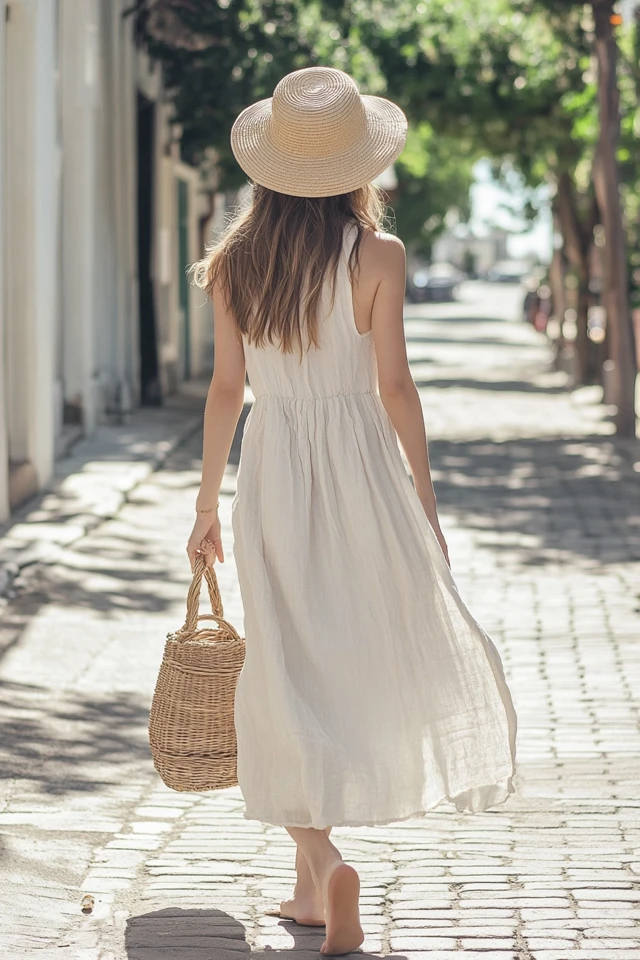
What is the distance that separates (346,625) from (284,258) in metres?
0.86

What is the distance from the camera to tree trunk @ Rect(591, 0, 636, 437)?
16016 mm

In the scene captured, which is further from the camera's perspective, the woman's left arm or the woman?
the woman's left arm

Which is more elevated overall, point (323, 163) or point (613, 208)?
point (323, 163)

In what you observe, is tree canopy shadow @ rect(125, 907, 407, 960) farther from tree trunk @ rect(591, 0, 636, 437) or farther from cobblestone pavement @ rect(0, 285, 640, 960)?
tree trunk @ rect(591, 0, 636, 437)

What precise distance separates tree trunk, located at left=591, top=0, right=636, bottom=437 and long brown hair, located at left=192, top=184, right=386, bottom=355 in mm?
12553

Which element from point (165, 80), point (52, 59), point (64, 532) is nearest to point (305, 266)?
point (64, 532)

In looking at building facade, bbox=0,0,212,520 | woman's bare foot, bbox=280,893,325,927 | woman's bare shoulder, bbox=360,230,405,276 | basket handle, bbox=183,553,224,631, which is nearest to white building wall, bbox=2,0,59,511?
building facade, bbox=0,0,212,520

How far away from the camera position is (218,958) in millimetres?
3727

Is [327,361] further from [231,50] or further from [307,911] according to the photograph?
[231,50]

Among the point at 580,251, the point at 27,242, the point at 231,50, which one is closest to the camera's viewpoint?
the point at 27,242

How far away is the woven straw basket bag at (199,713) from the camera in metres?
4.06

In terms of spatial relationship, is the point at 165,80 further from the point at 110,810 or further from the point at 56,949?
the point at 56,949

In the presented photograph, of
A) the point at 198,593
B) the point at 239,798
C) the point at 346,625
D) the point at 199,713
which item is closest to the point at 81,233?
the point at 239,798

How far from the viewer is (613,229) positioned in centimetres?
1647
